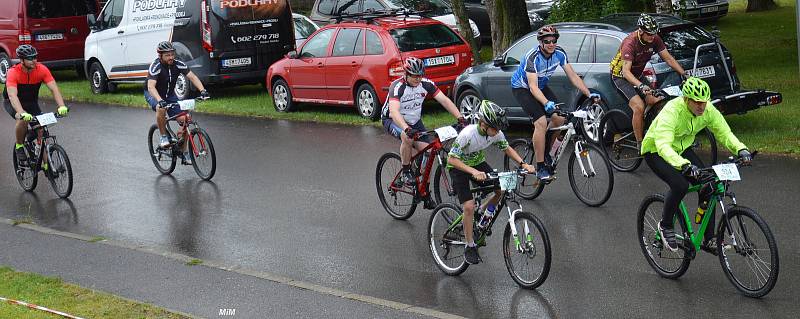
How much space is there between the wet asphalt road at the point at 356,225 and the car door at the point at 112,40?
23.4 ft

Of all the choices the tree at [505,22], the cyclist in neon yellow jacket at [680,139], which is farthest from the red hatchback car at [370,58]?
the cyclist in neon yellow jacket at [680,139]

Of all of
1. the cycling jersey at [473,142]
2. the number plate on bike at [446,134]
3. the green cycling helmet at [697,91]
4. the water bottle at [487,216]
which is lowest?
the water bottle at [487,216]

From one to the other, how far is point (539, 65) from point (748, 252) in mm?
4451

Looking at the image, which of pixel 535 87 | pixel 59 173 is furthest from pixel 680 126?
pixel 59 173

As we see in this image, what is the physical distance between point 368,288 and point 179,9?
1485 cm

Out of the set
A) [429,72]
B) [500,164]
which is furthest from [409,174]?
[429,72]

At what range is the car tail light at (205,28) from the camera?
2164 cm

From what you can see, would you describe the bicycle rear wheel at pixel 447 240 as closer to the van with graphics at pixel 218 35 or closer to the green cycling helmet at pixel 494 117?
the green cycling helmet at pixel 494 117

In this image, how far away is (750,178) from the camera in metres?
11.8

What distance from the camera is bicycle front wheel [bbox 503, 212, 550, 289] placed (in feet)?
26.2

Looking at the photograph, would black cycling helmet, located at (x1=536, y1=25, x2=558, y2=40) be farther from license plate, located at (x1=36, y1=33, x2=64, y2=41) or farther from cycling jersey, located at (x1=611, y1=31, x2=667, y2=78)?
license plate, located at (x1=36, y1=33, x2=64, y2=41)

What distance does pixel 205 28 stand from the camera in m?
21.7

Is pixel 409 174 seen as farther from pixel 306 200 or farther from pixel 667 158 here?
pixel 667 158

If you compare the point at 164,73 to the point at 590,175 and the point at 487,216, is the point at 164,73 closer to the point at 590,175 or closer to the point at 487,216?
the point at 590,175
